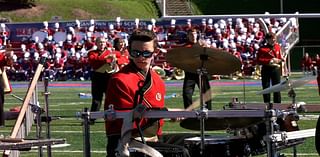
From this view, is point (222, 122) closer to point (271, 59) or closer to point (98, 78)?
point (98, 78)

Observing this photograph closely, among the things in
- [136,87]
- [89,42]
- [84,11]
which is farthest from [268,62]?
[84,11]

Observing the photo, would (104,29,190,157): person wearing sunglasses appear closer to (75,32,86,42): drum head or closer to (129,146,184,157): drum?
(129,146,184,157): drum

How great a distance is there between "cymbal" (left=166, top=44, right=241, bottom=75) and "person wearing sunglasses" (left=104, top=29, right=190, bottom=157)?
0.36 meters

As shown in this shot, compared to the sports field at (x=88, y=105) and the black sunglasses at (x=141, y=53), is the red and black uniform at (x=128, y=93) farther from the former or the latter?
the sports field at (x=88, y=105)

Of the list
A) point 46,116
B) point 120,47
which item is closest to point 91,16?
point 120,47

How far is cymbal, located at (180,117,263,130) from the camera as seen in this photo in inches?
215

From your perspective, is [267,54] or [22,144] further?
[267,54]

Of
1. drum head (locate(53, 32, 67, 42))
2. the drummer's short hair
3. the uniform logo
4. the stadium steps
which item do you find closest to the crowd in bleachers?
drum head (locate(53, 32, 67, 42))

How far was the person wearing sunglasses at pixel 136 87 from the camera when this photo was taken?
573 cm

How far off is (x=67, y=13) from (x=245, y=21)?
21.4 meters

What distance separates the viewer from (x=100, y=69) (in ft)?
44.1

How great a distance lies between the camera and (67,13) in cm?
5134

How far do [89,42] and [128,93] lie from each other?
25755 millimetres

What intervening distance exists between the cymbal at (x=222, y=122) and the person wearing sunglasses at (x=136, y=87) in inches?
8.6
